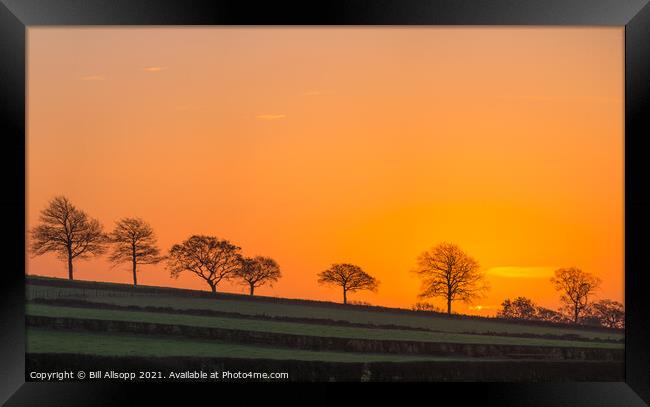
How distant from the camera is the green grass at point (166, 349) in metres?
11.3

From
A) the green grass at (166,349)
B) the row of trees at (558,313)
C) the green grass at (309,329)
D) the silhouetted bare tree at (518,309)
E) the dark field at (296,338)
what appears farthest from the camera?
the silhouetted bare tree at (518,309)

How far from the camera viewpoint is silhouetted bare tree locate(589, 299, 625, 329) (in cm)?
1155

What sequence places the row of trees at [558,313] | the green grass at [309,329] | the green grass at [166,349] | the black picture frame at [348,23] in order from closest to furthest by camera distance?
the black picture frame at [348,23] < the green grass at [166,349] < the row of trees at [558,313] < the green grass at [309,329]

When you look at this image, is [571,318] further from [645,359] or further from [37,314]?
[37,314]

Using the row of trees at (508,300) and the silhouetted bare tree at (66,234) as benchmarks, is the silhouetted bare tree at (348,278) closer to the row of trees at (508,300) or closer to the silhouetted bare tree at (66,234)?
the row of trees at (508,300)

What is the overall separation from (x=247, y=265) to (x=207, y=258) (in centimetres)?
74

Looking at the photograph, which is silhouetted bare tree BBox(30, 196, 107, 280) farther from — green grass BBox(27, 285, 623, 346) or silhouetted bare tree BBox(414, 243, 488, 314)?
silhouetted bare tree BBox(414, 243, 488, 314)

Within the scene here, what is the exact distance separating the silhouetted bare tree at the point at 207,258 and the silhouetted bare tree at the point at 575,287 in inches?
206

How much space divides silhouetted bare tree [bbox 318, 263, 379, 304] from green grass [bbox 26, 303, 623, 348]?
62 cm

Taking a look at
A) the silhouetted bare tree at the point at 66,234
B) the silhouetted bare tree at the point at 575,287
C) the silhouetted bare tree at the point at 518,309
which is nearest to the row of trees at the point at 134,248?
the silhouetted bare tree at the point at 66,234

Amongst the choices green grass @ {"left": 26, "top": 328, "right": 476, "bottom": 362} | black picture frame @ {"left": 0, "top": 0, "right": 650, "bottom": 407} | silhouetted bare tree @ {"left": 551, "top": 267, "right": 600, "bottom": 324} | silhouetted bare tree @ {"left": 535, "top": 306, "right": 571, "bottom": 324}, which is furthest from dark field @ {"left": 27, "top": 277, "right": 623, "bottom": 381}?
black picture frame @ {"left": 0, "top": 0, "right": 650, "bottom": 407}

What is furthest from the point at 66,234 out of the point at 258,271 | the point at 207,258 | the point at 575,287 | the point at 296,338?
the point at 575,287

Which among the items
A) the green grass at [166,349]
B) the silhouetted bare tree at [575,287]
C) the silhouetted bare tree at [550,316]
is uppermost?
the silhouetted bare tree at [575,287]

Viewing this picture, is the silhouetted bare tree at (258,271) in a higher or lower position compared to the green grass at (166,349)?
higher
